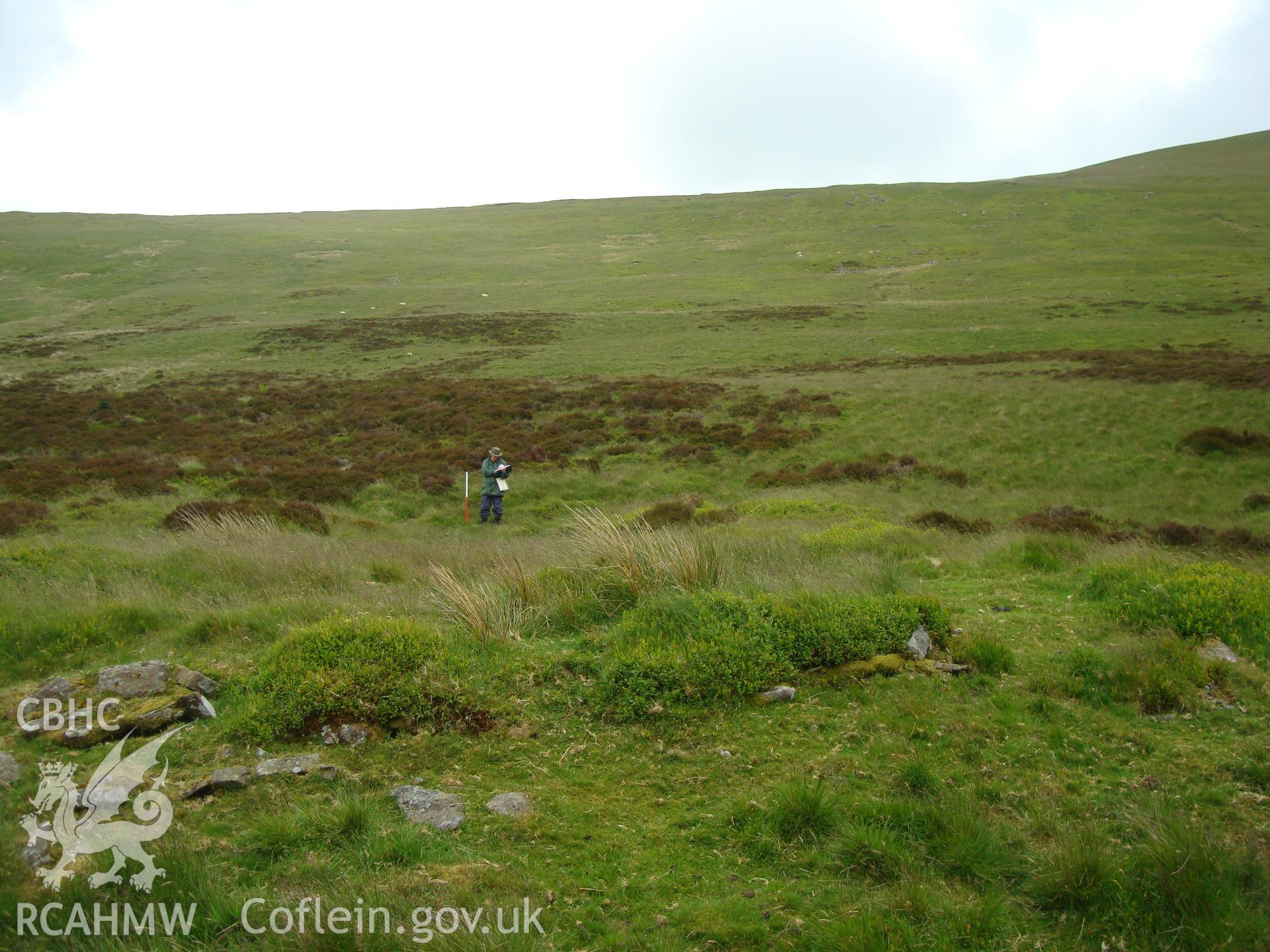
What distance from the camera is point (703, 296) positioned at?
211 ft

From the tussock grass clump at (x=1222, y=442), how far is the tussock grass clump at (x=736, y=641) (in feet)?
64.0

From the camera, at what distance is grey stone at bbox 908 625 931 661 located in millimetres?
6488

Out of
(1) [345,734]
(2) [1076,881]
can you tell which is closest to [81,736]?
(1) [345,734]

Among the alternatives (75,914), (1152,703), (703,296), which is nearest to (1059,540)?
(1152,703)

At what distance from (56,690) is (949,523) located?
48.2 feet

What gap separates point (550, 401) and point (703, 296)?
3542 centimetres

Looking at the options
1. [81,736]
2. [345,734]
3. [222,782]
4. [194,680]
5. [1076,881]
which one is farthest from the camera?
[194,680]

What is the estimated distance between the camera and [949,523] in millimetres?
15336

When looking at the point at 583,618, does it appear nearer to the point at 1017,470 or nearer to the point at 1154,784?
the point at 1154,784

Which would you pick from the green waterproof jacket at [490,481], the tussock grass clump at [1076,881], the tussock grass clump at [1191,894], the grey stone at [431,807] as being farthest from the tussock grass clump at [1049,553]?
the green waterproof jacket at [490,481]

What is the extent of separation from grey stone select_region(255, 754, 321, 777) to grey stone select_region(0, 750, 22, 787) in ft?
4.46

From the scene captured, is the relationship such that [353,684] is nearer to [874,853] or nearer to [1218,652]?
[874,853]

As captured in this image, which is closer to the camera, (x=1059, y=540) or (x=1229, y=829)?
(x=1229, y=829)

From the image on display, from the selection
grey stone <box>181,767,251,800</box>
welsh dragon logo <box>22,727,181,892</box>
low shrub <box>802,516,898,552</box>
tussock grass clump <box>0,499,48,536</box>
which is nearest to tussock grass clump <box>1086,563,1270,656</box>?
low shrub <box>802,516,898,552</box>
